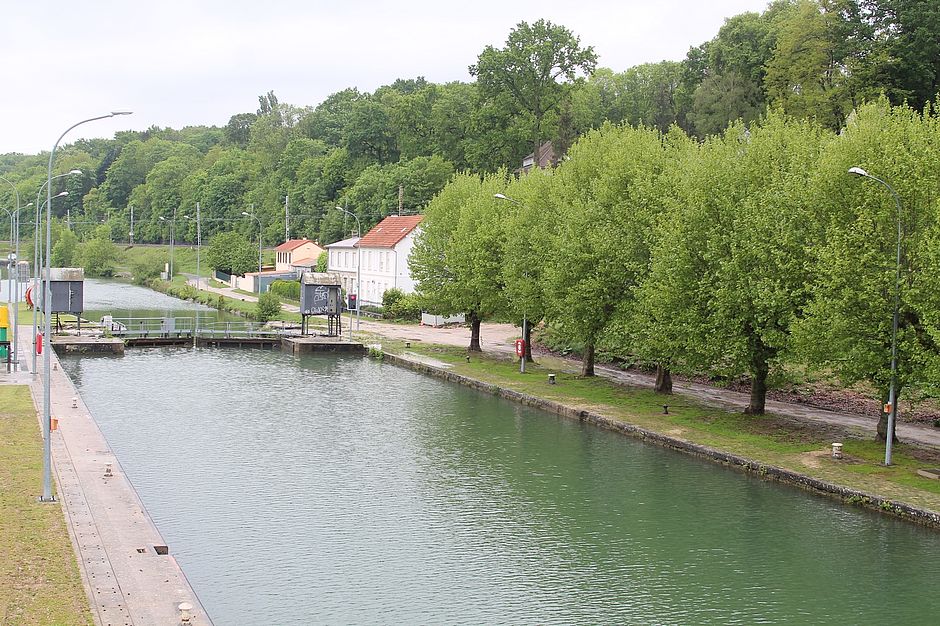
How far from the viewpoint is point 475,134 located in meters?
96.1

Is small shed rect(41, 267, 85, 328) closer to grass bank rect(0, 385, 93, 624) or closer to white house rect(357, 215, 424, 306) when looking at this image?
white house rect(357, 215, 424, 306)

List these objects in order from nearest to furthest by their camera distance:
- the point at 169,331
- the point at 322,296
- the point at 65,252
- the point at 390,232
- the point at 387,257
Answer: the point at 169,331, the point at 322,296, the point at 387,257, the point at 390,232, the point at 65,252

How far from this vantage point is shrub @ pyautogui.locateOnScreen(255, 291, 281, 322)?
67.3 meters

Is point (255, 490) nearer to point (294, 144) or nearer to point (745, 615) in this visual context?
point (745, 615)

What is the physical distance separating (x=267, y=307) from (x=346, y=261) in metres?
16.8

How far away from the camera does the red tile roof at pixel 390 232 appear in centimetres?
7312

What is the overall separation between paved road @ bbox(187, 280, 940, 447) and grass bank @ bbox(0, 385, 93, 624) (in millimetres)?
23281

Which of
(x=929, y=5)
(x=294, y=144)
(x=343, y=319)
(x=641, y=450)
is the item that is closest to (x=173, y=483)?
(x=641, y=450)

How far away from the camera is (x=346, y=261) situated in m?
83.2

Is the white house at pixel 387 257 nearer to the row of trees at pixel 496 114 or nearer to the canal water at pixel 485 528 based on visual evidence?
the row of trees at pixel 496 114

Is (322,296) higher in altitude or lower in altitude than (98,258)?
lower

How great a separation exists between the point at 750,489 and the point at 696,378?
1736 cm

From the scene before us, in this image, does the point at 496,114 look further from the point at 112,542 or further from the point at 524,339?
the point at 112,542

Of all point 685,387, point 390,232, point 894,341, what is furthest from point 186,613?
point 390,232
